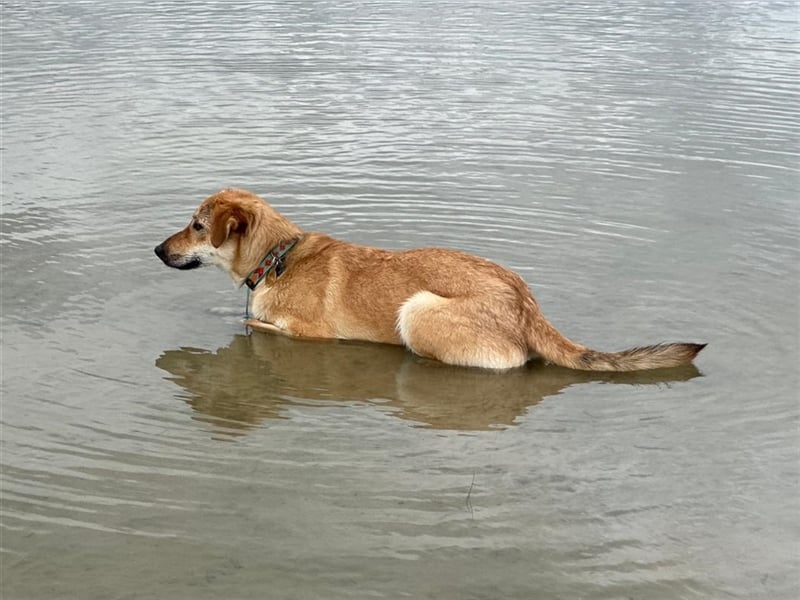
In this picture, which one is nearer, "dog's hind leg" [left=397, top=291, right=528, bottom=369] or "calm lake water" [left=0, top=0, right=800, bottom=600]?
"calm lake water" [left=0, top=0, right=800, bottom=600]

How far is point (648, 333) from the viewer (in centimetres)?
802

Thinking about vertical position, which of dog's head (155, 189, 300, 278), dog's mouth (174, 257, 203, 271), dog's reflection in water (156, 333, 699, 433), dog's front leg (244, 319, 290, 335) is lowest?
dog's reflection in water (156, 333, 699, 433)

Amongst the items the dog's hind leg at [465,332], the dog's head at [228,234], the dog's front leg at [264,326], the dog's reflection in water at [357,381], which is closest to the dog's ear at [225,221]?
the dog's head at [228,234]

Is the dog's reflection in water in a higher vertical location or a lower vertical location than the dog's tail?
lower

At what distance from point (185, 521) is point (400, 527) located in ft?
3.35

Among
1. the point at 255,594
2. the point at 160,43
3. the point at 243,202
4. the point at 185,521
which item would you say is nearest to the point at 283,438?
the point at 185,521

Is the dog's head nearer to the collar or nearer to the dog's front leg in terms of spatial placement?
the collar

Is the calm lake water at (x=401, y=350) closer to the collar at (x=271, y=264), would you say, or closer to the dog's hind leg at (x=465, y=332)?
the dog's hind leg at (x=465, y=332)

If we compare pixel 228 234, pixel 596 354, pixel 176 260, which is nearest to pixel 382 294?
pixel 228 234

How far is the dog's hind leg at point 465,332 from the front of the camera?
736 centimetres

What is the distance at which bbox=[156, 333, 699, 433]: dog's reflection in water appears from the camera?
687 cm

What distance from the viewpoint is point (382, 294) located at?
25.5ft

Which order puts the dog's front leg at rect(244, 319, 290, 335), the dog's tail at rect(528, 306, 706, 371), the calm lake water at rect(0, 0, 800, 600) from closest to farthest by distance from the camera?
the calm lake water at rect(0, 0, 800, 600)
the dog's tail at rect(528, 306, 706, 371)
the dog's front leg at rect(244, 319, 290, 335)

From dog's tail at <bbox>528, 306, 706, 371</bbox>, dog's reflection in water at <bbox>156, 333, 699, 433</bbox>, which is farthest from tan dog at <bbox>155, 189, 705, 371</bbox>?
dog's reflection in water at <bbox>156, 333, 699, 433</bbox>
